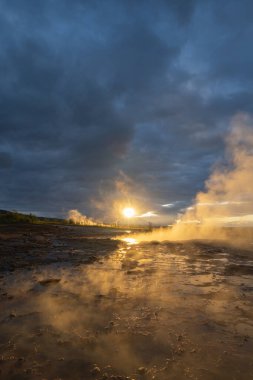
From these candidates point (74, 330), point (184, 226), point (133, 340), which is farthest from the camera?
point (184, 226)

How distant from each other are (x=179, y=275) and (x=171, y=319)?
489 centimetres

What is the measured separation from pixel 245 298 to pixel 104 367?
4909mm

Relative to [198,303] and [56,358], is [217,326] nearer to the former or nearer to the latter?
[198,303]

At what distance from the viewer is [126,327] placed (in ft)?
18.6

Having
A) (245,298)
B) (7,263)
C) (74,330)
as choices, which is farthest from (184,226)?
(74,330)

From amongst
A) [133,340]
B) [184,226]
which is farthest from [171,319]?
[184,226]

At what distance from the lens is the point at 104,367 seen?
4.12 metres

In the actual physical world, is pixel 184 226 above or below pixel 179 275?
above

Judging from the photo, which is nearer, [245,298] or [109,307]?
[109,307]

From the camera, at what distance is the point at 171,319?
6148 millimetres

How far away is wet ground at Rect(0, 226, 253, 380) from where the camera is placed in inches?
161

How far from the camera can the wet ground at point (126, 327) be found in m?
4.09

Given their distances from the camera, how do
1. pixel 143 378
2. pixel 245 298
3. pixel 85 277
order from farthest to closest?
pixel 85 277 → pixel 245 298 → pixel 143 378

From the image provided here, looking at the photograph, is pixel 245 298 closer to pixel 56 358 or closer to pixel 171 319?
pixel 171 319
